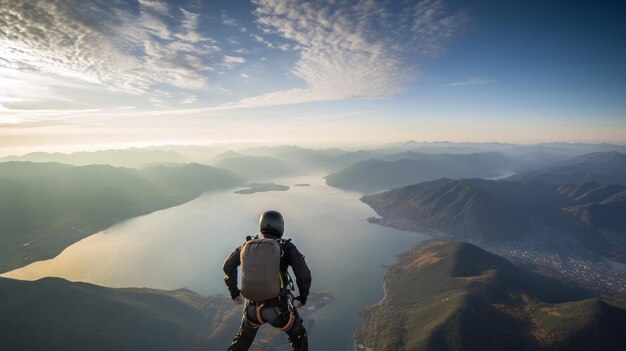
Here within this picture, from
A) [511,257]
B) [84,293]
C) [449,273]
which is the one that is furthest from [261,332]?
[511,257]

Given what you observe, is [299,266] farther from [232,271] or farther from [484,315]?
[484,315]

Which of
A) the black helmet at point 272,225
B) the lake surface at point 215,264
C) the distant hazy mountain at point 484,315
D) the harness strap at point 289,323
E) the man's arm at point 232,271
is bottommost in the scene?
the lake surface at point 215,264

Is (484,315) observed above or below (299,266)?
below

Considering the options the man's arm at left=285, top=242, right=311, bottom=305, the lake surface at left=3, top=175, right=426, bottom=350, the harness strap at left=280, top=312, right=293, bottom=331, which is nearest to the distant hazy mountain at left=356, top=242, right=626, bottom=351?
the lake surface at left=3, top=175, right=426, bottom=350

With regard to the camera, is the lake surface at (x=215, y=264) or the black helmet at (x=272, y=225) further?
the lake surface at (x=215, y=264)

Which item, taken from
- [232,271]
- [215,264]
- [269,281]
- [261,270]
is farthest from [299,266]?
[215,264]

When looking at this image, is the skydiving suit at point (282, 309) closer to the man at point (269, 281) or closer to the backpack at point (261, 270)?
the man at point (269, 281)

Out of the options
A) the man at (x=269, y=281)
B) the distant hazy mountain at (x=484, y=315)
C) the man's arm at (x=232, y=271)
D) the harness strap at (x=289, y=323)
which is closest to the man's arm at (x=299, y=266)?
the man at (x=269, y=281)
